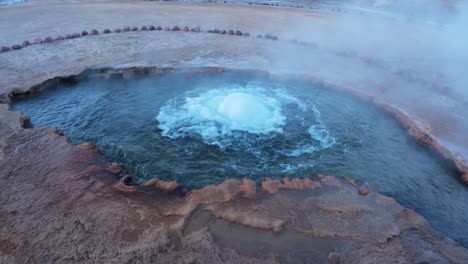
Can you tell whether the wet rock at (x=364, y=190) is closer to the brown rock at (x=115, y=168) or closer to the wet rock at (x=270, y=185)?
the wet rock at (x=270, y=185)

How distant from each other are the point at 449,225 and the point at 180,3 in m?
21.5

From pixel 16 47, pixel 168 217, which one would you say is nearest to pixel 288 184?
pixel 168 217

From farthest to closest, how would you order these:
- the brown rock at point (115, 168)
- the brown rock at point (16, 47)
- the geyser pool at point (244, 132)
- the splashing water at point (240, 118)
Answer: the brown rock at point (16, 47), the splashing water at point (240, 118), the geyser pool at point (244, 132), the brown rock at point (115, 168)

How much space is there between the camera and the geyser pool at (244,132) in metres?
7.36

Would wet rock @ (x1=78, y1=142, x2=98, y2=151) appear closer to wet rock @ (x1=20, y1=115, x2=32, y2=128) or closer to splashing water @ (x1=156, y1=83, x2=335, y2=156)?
splashing water @ (x1=156, y1=83, x2=335, y2=156)

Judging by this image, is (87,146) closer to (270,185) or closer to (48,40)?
(270,185)

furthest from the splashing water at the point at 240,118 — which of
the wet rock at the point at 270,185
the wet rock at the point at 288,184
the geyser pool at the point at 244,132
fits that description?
the wet rock at the point at 270,185

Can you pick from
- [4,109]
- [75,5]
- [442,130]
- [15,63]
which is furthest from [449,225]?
[75,5]

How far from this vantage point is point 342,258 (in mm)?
5211

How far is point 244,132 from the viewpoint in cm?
908

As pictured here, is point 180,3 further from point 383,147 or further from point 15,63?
point 383,147

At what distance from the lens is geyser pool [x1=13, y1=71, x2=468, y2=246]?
290 inches

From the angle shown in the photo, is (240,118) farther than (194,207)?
Yes

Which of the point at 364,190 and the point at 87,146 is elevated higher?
the point at 87,146
